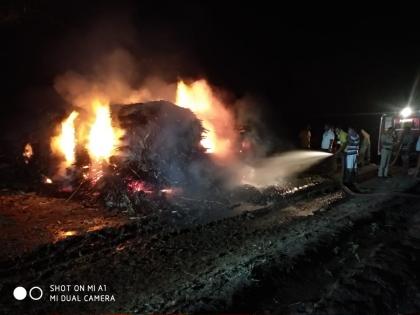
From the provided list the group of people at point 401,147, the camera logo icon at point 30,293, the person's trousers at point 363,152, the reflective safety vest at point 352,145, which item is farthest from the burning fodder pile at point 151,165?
the camera logo icon at point 30,293

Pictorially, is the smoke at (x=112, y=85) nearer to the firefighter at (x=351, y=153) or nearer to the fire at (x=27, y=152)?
the fire at (x=27, y=152)

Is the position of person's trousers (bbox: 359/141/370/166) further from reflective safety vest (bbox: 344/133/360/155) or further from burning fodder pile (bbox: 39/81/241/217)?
burning fodder pile (bbox: 39/81/241/217)

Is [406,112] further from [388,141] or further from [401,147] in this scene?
[388,141]

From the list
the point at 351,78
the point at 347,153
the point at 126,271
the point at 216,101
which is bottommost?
the point at 126,271

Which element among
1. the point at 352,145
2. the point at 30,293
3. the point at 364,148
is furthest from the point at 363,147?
the point at 30,293

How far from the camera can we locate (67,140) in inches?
516

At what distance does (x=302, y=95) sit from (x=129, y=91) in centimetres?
2003

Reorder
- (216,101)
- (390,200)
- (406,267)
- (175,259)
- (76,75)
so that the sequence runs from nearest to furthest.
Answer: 1. (406,267)
2. (175,259)
3. (390,200)
4. (76,75)
5. (216,101)

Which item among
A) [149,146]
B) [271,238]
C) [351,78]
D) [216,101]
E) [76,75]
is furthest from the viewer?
[351,78]

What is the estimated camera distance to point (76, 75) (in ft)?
48.7

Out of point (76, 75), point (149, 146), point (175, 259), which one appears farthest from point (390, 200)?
point (76, 75)

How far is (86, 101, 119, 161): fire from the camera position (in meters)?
10.7

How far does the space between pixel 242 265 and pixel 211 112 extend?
10498 millimetres

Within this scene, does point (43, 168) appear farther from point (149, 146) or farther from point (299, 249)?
point (299, 249)
